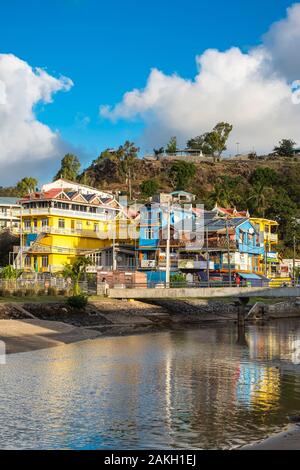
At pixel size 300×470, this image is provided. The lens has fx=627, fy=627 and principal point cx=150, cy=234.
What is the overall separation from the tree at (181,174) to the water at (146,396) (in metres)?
117

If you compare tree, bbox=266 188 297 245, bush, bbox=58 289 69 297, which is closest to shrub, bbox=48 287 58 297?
bush, bbox=58 289 69 297

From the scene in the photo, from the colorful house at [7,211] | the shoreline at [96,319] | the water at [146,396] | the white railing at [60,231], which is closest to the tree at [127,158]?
the colorful house at [7,211]

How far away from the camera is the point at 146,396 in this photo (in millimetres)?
26719

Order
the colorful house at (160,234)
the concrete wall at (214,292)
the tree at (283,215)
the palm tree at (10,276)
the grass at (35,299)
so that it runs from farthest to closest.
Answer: the tree at (283,215), the colorful house at (160,234), the palm tree at (10,276), the concrete wall at (214,292), the grass at (35,299)

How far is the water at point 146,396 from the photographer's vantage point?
789 inches

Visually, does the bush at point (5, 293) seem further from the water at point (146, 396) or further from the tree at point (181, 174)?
the tree at point (181, 174)

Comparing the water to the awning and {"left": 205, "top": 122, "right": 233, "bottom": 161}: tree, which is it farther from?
{"left": 205, "top": 122, "right": 233, "bottom": 161}: tree

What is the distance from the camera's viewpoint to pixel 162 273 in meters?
87.7

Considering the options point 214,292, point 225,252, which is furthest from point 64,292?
point 225,252

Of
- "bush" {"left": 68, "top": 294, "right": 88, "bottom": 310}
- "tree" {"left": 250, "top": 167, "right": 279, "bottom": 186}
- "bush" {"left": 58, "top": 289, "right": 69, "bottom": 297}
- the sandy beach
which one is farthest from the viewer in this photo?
"tree" {"left": 250, "top": 167, "right": 279, "bottom": 186}

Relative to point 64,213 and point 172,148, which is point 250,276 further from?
point 172,148

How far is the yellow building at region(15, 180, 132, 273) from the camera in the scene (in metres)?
94.9

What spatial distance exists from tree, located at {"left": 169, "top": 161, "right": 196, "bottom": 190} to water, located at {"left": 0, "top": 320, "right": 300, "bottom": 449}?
4623 inches
